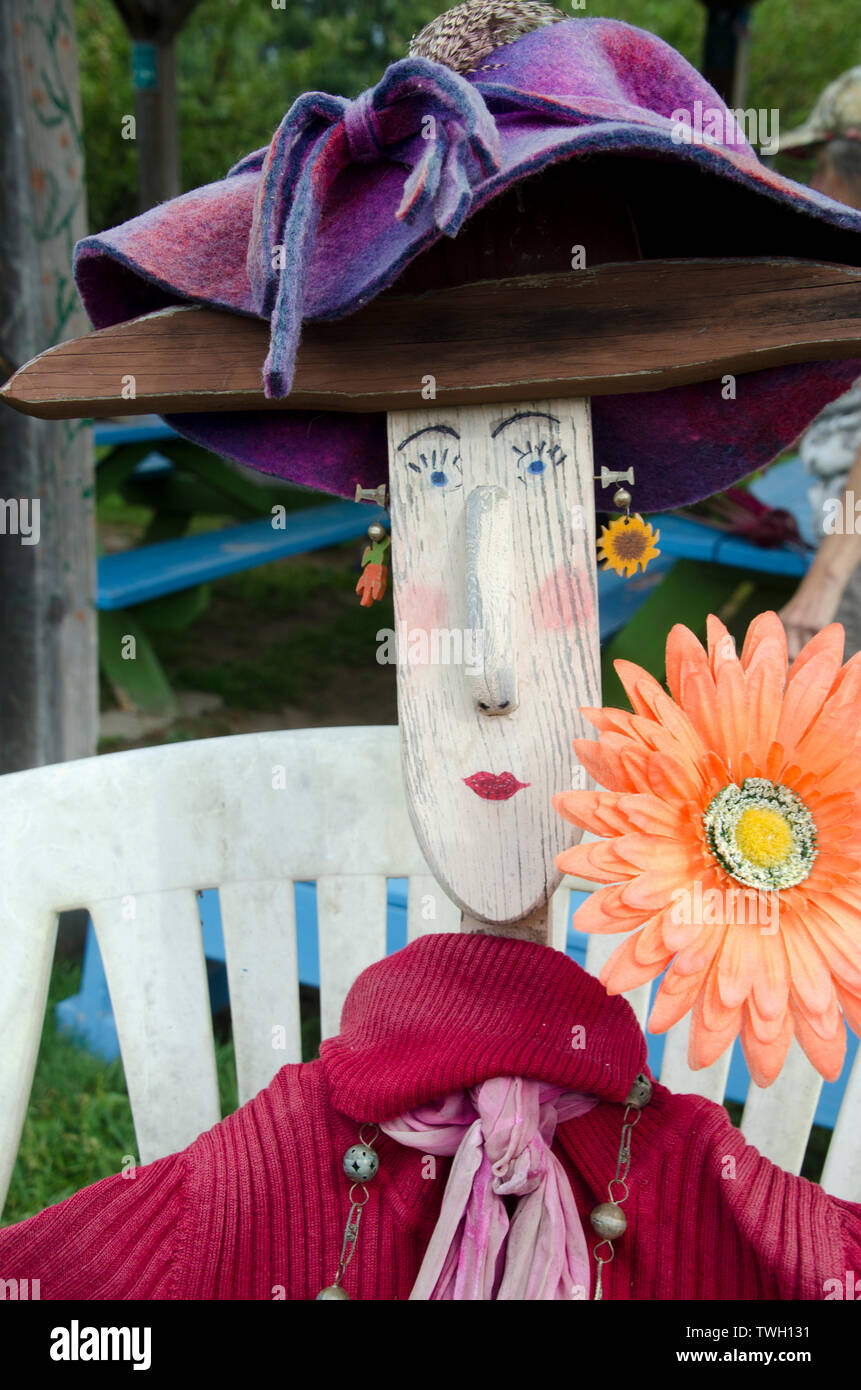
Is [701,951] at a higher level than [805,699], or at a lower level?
lower

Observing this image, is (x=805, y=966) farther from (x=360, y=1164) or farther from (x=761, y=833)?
(x=360, y=1164)

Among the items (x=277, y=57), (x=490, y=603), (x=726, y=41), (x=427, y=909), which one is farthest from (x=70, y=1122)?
(x=277, y=57)

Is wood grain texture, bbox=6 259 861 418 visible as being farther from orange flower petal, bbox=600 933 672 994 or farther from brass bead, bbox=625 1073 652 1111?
brass bead, bbox=625 1073 652 1111

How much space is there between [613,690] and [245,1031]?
3.23 ft

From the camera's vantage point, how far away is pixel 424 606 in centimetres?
63

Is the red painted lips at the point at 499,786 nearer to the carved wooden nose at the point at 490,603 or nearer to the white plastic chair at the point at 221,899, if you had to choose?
the carved wooden nose at the point at 490,603

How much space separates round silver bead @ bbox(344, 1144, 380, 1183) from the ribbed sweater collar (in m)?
0.03

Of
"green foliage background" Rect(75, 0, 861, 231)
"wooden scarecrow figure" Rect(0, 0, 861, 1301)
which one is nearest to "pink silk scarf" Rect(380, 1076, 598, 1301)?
"wooden scarecrow figure" Rect(0, 0, 861, 1301)

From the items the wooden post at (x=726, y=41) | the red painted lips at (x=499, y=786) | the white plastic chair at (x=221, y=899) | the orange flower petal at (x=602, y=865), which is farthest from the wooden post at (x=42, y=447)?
the wooden post at (x=726, y=41)

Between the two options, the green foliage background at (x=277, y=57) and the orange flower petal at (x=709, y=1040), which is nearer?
the orange flower petal at (x=709, y=1040)

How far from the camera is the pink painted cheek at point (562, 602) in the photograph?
24.4 inches

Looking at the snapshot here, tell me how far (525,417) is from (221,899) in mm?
509

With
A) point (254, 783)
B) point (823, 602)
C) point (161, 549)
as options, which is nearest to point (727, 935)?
point (254, 783)

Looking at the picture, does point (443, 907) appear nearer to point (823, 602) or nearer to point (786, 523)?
point (823, 602)
